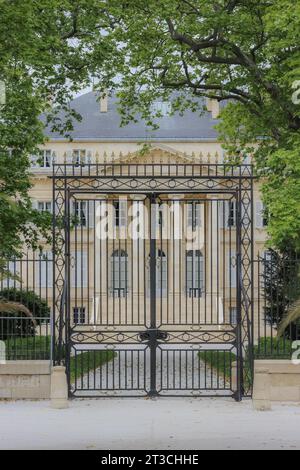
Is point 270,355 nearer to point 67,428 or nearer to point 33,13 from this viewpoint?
point 67,428

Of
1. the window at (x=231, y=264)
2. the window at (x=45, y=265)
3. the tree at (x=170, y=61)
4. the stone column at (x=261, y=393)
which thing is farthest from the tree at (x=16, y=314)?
the stone column at (x=261, y=393)

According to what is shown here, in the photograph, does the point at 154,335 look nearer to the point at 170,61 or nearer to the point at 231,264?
the point at 231,264

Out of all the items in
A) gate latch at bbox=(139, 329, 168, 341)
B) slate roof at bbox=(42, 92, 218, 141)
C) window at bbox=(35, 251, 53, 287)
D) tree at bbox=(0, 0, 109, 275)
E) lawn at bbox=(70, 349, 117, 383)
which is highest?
slate roof at bbox=(42, 92, 218, 141)

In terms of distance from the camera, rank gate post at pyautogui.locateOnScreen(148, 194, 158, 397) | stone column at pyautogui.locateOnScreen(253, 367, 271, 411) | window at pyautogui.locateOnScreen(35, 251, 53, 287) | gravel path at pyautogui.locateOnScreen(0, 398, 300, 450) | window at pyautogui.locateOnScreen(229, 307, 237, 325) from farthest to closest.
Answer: window at pyautogui.locateOnScreen(35, 251, 53, 287) < window at pyautogui.locateOnScreen(229, 307, 237, 325) < gate post at pyautogui.locateOnScreen(148, 194, 158, 397) < stone column at pyautogui.locateOnScreen(253, 367, 271, 411) < gravel path at pyautogui.locateOnScreen(0, 398, 300, 450)

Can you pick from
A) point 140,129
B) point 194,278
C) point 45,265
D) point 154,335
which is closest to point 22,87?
point 154,335

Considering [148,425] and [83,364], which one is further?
[83,364]

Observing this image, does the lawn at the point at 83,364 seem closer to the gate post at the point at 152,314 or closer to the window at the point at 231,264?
the gate post at the point at 152,314

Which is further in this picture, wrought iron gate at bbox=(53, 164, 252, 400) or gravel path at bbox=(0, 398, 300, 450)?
wrought iron gate at bbox=(53, 164, 252, 400)

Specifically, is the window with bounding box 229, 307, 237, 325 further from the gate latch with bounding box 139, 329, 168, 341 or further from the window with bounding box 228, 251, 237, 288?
the gate latch with bounding box 139, 329, 168, 341

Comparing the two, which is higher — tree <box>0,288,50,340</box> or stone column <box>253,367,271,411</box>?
tree <box>0,288,50,340</box>

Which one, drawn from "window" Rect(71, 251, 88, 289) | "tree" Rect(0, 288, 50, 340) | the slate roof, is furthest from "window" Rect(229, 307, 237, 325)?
the slate roof

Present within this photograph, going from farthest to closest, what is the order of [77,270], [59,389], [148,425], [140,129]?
[140,129] < [77,270] < [59,389] < [148,425]

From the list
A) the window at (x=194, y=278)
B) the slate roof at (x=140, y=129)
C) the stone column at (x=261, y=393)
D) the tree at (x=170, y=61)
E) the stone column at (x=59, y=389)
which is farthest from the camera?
the slate roof at (x=140, y=129)

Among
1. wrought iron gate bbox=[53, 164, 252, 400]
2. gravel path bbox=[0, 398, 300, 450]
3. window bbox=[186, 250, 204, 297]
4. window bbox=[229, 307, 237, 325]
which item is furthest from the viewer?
window bbox=[186, 250, 204, 297]
